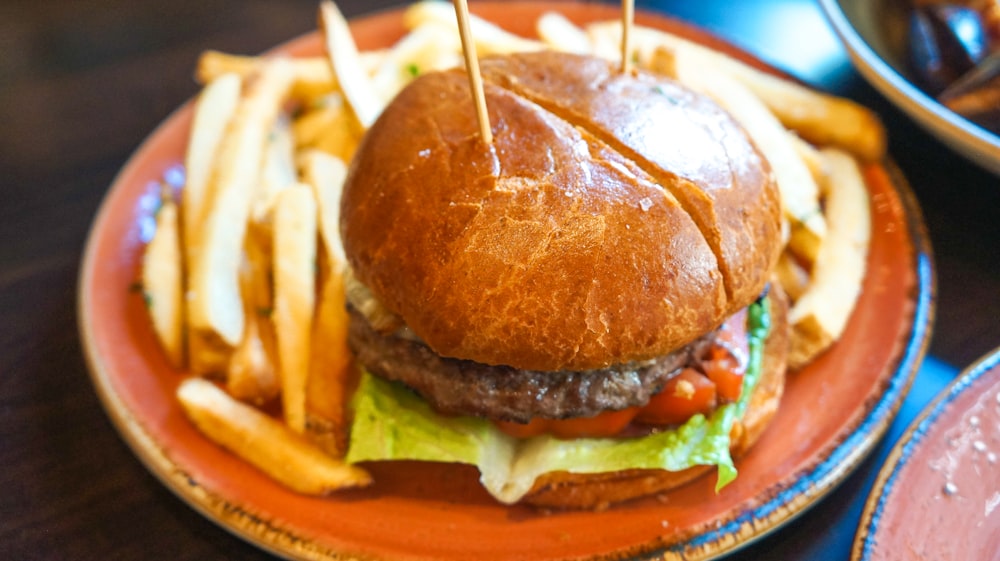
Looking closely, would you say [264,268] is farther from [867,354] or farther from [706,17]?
[706,17]

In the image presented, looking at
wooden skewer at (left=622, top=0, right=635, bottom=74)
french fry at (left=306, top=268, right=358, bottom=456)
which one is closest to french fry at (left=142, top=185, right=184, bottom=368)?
french fry at (left=306, top=268, right=358, bottom=456)

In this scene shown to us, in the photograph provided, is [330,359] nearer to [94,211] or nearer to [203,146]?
[203,146]

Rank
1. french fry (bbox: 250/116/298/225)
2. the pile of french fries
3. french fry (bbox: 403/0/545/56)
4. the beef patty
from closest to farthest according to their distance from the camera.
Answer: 1. the beef patty
2. the pile of french fries
3. french fry (bbox: 250/116/298/225)
4. french fry (bbox: 403/0/545/56)

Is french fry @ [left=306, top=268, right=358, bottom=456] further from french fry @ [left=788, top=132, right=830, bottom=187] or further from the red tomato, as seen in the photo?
french fry @ [left=788, top=132, right=830, bottom=187]

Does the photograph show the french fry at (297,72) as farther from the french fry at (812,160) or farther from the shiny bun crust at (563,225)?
the french fry at (812,160)

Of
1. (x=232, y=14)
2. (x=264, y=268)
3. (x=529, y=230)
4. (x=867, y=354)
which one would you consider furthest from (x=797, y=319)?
(x=232, y=14)

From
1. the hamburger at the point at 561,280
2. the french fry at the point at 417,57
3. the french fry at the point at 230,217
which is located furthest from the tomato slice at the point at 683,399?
the french fry at the point at 417,57
